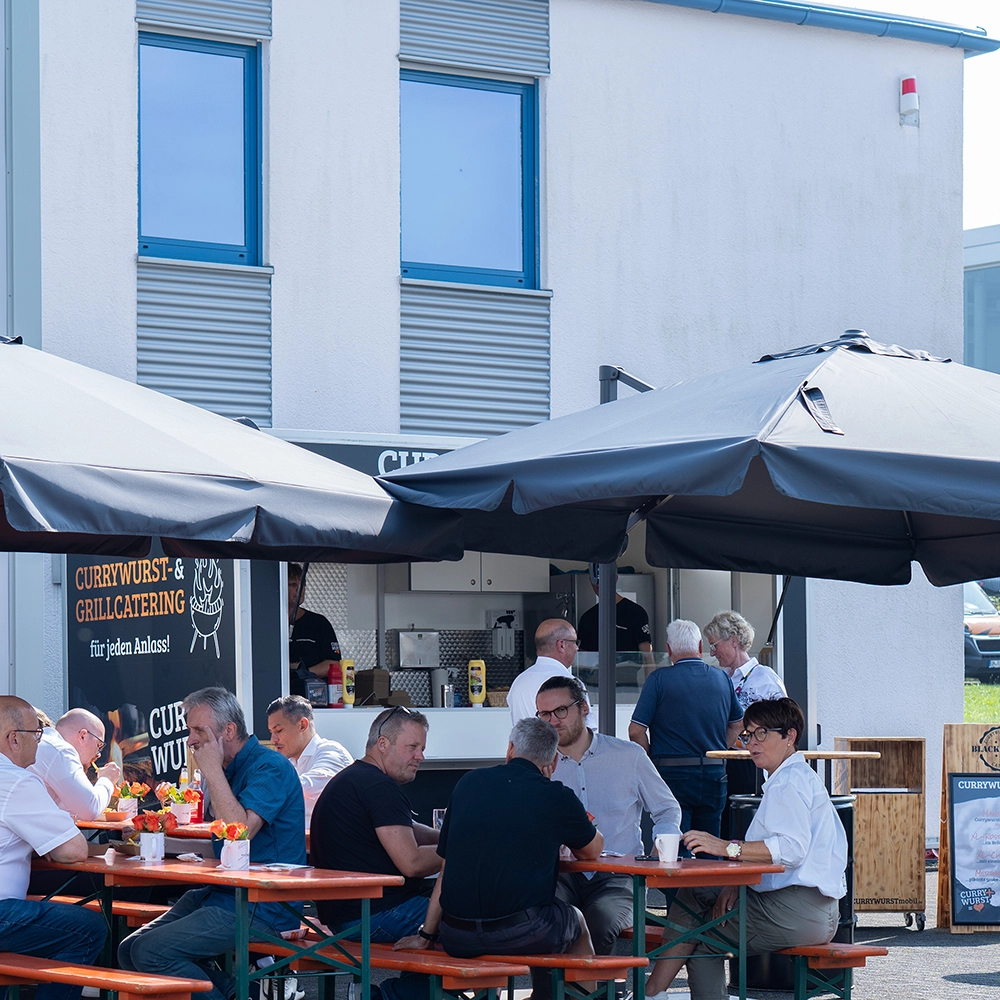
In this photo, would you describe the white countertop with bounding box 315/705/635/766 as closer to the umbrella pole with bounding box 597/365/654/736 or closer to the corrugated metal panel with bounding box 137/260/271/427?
the corrugated metal panel with bounding box 137/260/271/427

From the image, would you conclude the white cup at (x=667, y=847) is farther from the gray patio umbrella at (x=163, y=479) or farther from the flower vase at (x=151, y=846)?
the flower vase at (x=151, y=846)

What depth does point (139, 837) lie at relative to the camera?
645 cm

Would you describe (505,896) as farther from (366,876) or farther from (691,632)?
(691,632)

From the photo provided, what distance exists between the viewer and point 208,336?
11492 mm

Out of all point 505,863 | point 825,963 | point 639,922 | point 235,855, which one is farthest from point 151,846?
point 825,963

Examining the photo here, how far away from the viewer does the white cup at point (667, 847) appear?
615cm

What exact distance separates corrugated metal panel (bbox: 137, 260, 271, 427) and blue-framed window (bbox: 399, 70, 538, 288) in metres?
1.40

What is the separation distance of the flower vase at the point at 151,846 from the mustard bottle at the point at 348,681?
16.8 feet

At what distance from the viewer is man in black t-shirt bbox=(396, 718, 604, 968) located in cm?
582

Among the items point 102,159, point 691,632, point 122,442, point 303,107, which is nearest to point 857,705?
point 691,632

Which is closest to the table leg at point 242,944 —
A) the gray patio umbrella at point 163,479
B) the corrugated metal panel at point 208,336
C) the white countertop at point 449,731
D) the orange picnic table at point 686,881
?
the gray patio umbrella at point 163,479

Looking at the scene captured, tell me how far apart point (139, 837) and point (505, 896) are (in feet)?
5.34

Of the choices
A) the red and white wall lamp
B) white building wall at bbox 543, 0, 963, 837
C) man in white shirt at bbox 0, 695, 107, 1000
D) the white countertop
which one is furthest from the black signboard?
Result: the red and white wall lamp

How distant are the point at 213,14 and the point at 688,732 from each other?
6360 millimetres
